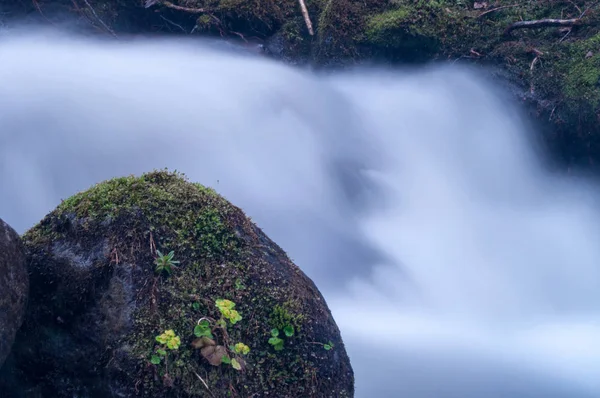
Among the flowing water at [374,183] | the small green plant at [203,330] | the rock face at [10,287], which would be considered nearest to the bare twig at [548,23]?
the flowing water at [374,183]

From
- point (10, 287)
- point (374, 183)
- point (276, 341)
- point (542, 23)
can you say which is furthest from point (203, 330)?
point (542, 23)

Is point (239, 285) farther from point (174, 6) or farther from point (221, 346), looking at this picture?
point (174, 6)

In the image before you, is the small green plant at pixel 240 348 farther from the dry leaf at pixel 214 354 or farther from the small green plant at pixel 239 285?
the small green plant at pixel 239 285

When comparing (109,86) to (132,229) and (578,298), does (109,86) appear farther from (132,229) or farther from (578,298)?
(578,298)

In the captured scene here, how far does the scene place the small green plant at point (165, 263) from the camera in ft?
9.86

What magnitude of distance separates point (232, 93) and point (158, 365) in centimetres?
477

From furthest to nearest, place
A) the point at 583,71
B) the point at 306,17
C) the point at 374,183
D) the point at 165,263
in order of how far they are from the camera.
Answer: the point at 306,17 < the point at 583,71 < the point at 374,183 < the point at 165,263

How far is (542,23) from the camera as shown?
7559 mm

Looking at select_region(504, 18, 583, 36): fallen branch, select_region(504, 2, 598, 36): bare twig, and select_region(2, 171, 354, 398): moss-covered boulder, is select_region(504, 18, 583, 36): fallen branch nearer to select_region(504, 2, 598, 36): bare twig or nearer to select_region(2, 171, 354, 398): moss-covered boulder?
select_region(504, 2, 598, 36): bare twig

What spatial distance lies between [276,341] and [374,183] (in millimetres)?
3843

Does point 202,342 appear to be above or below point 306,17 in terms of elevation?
below

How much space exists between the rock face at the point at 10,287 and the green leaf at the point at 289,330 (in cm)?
136

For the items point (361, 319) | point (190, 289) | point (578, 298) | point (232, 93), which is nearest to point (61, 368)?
point (190, 289)

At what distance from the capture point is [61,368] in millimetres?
2967
